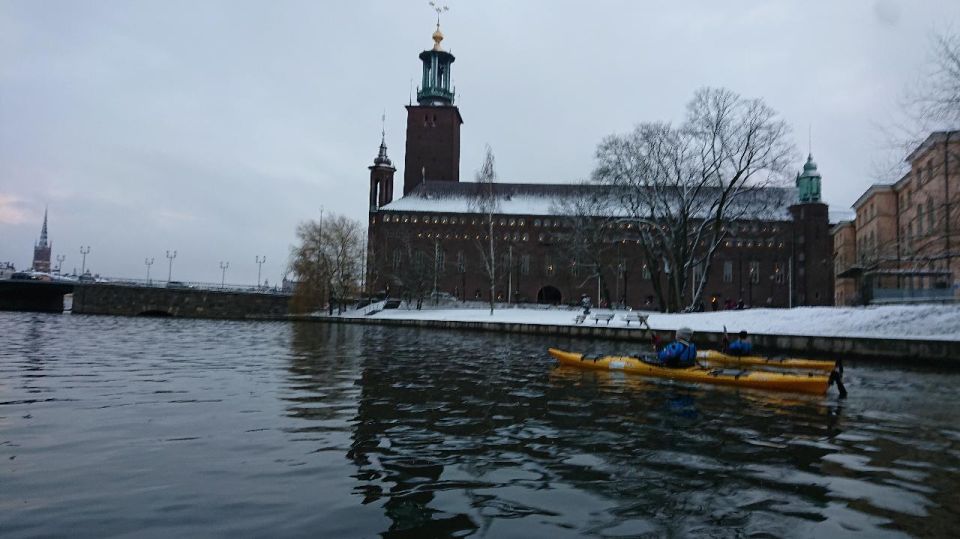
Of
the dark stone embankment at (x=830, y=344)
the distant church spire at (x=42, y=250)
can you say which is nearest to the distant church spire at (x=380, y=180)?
the dark stone embankment at (x=830, y=344)

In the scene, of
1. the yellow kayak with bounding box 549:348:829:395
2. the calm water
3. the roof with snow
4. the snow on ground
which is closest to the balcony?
the roof with snow

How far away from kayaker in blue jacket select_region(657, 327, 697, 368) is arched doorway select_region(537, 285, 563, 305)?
213 feet

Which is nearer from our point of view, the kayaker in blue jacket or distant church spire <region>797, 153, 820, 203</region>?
the kayaker in blue jacket

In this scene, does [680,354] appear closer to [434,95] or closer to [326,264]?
[326,264]

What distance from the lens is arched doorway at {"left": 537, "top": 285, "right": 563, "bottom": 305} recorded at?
266ft

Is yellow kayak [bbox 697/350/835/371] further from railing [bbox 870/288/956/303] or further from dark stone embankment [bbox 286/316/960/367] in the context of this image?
railing [bbox 870/288/956/303]

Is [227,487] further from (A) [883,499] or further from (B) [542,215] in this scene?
(B) [542,215]

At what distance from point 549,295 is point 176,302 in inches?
1797

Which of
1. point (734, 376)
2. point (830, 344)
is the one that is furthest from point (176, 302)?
point (734, 376)

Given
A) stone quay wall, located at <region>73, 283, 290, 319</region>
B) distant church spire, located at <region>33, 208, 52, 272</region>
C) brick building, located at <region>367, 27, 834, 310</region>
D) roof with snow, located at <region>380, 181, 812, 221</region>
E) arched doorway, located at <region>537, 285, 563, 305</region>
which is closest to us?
stone quay wall, located at <region>73, 283, 290, 319</region>

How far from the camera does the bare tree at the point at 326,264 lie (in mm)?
62250

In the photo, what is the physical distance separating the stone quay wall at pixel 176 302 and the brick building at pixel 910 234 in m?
57.2

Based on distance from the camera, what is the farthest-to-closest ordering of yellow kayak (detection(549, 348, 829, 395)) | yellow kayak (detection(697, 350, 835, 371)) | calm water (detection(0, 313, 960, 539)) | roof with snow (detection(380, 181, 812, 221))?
roof with snow (detection(380, 181, 812, 221))
yellow kayak (detection(697, 350, 835, 371))
yellow kayak (detection(549, 348, 829, 395))
calm water (detection(0, 313, 960, 539))

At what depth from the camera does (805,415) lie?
11477mm
